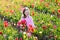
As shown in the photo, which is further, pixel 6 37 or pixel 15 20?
pixel 15 20

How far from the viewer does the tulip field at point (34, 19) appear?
636cm

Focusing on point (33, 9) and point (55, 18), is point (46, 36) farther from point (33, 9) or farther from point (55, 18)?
point (33, 9)

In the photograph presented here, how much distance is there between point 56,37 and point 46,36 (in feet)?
1.03

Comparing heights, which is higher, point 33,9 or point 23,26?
point 23,26

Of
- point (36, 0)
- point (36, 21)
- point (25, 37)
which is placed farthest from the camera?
point (36, 0)

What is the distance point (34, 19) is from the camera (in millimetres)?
8062

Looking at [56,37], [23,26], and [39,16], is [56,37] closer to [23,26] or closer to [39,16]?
[23,26]

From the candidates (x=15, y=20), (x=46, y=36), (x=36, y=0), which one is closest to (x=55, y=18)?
(x=15, y=20)

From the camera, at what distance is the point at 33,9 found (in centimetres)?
960

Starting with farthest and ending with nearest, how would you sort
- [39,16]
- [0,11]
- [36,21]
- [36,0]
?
1. [36,0]
2. [0,11]
3. [39,16]
4. [36,21]

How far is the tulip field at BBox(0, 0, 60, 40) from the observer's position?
6.36 meters

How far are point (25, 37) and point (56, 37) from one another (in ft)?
3.20

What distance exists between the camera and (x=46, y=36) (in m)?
6.52

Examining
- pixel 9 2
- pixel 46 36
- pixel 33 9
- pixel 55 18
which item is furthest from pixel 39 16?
pixel 9 2
